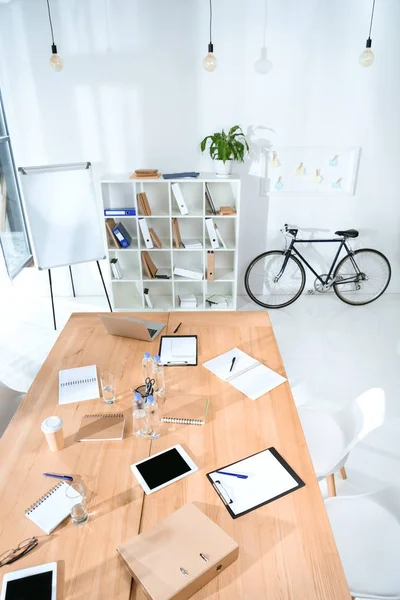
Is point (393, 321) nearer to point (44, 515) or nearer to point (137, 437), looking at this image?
point (137, 437)

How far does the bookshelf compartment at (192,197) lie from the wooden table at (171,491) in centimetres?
220

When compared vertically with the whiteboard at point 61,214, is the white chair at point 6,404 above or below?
below

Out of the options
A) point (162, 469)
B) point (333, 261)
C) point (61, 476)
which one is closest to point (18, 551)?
point (61, 476)

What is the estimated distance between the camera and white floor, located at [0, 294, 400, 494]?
8.64 ft

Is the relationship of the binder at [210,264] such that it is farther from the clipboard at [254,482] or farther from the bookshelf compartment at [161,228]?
the clipboard at [254,482]

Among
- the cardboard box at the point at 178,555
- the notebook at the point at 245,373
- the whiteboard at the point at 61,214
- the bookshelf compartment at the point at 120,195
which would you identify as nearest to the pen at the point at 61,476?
the cardboard box at the point at 178,555

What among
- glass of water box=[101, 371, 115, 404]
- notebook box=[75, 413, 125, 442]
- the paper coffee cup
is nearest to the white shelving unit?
glass of water box=[101, 371, 115, 404]

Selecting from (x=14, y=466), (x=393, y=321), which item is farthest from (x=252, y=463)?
(x=393, y=321)

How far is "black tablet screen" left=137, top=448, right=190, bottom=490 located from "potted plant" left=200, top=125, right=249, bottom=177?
114 inches

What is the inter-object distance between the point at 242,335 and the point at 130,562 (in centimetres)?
143

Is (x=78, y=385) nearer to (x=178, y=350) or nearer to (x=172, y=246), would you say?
(x=178, y=350)

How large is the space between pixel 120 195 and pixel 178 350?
242cm

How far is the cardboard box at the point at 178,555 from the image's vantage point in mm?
1149

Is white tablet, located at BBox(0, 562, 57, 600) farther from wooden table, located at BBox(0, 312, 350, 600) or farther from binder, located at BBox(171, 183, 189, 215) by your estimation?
binder, located at BBox(171, 183, 189, 215)
